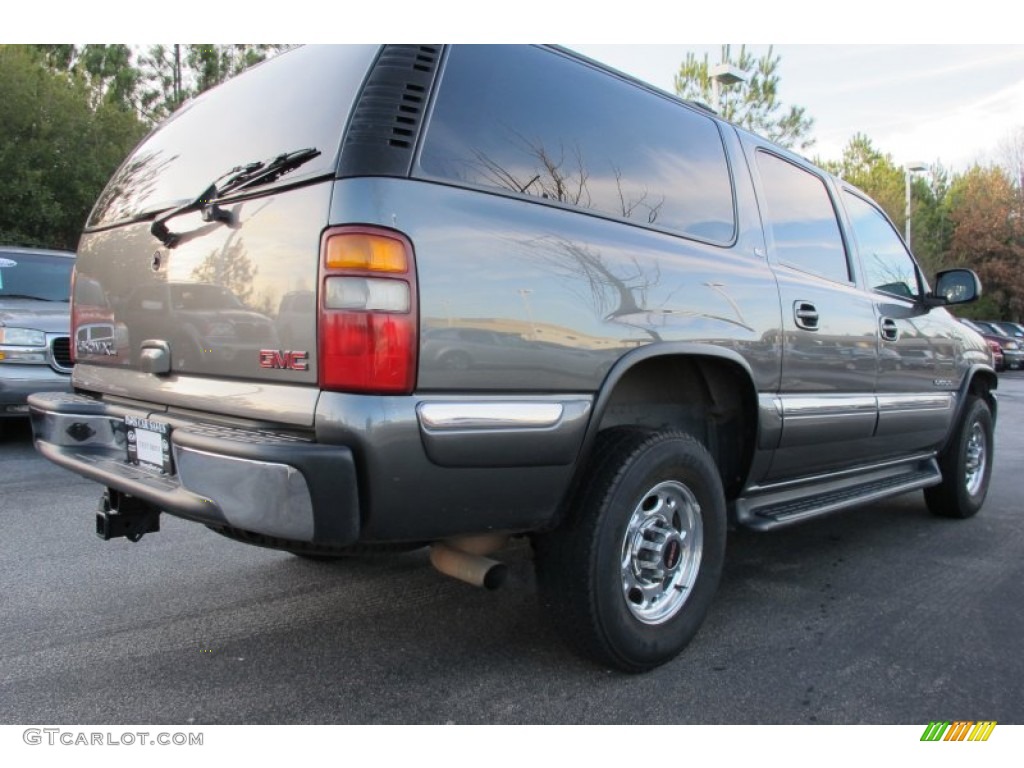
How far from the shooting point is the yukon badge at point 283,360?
1.97 metres

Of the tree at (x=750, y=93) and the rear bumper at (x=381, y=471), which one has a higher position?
the tree at (x=750, y=93)

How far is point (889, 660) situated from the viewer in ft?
8.72

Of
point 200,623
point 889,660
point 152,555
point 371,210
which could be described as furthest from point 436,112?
point 152,555

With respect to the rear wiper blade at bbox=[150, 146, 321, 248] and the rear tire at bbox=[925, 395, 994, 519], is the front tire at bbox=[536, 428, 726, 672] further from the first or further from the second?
the rear tire at bbox=[925, 395, 994, 519]

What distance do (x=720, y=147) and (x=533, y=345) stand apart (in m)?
1.53

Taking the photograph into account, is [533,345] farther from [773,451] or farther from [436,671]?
[773,451]

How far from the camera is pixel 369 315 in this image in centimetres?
191

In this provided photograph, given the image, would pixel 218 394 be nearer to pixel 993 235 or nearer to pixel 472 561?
pixel 472 561

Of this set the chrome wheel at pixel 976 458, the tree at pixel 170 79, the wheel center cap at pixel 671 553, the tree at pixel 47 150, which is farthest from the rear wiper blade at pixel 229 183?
the tree at pixel 170 79

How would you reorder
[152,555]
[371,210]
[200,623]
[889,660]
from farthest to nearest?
[152,555] → [200,623] → [889,660] → [371,210]

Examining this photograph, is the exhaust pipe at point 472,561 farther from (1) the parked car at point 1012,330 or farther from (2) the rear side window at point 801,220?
(1) the parked car at point 1012,330

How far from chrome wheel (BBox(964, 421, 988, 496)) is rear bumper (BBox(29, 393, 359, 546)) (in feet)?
14.8

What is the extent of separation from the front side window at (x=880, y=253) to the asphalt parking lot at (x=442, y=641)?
4.68ft

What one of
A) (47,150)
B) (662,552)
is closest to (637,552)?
(662,552)
